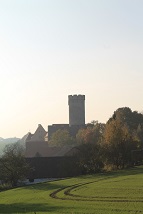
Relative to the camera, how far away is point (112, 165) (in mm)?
56594

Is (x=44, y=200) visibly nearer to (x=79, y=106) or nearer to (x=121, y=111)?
(x=121, y=111)

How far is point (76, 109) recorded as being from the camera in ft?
489

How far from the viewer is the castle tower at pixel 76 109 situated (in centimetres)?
14915

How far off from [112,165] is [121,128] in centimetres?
656

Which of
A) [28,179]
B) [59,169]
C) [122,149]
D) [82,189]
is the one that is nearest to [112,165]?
[122,149]

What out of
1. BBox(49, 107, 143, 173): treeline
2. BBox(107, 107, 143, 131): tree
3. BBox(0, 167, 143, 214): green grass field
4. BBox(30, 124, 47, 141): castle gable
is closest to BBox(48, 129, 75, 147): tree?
BBox(107, 107, 143, 131): tree

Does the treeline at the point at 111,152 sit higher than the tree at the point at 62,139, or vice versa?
the tree at the point at 62,139

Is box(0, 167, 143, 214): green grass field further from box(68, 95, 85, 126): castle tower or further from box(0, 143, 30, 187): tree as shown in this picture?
box(68, 95, 85, 126): castle tower

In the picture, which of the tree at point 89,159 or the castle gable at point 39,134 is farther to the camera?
the castle gable at point 39,134

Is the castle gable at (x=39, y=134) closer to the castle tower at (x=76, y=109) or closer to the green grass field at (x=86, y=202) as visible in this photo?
the castle tower at (x=76, y=109)

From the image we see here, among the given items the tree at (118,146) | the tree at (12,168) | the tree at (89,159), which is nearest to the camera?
the tree at (12,168)

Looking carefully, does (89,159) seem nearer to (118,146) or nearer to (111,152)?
(111,152)

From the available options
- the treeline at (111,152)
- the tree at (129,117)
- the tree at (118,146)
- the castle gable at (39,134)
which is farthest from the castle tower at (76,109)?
the tree at (118,146)

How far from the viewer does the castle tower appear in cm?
14915
